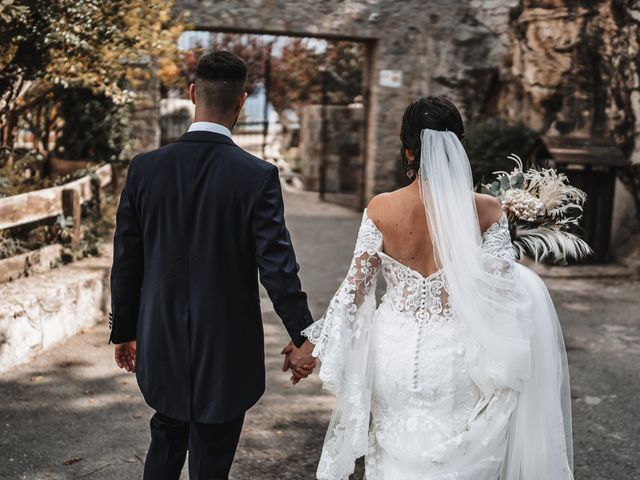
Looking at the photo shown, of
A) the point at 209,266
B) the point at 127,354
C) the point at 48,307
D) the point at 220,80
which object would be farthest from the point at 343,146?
the point at 209,266

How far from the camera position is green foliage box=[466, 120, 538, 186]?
9.26 meters

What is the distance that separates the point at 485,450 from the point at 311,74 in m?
16.8

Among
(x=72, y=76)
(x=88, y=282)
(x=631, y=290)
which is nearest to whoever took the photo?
(x=88, y=282)

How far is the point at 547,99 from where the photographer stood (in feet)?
34.3

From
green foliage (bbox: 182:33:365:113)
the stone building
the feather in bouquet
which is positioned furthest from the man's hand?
green foliage (bbox: 182:33:365:113)

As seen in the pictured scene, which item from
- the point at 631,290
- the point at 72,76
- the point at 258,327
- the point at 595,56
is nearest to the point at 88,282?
the point at 72,76

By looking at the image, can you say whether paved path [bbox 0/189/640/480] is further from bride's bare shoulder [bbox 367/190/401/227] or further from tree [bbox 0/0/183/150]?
tree [bbox 0/0/183/150]

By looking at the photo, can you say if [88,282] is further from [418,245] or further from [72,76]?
[418,245]

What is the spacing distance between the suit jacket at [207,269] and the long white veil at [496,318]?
526 mm

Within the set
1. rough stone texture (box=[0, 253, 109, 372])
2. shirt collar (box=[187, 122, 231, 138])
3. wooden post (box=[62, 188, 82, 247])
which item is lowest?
rough stone texture (box=[0, 253, 109, 372])

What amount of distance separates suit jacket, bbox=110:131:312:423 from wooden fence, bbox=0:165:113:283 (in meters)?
3.15

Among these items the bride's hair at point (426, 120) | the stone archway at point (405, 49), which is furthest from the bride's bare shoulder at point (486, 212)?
the stone archway at point (405, 49)

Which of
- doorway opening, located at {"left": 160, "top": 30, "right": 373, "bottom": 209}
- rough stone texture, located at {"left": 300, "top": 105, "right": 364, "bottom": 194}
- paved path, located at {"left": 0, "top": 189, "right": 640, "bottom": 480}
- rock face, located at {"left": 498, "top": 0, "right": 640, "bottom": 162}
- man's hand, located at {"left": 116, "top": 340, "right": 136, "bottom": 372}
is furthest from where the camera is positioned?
rough stone texture, located at {"left": 300, "top": 105, "right": 364, "bottom": 194}

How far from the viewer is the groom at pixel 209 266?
2.60 m
